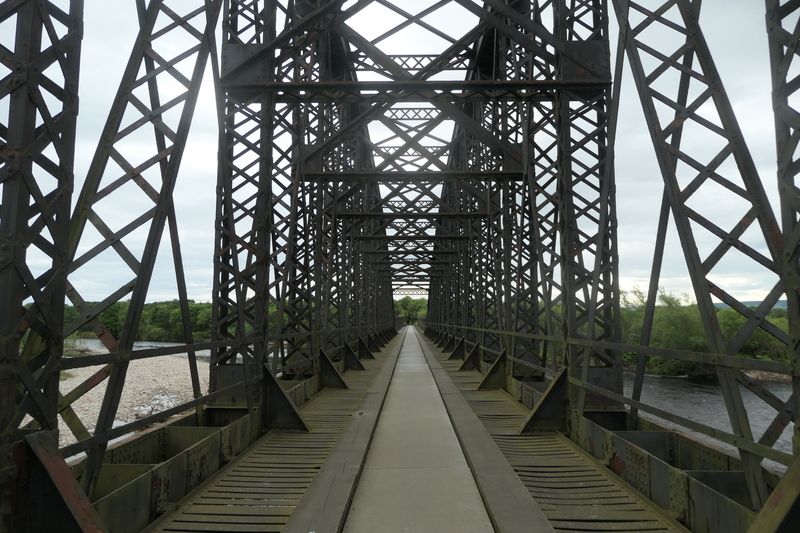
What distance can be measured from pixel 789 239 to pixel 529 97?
668cm

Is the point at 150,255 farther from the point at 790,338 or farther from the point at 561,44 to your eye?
the point at 561,44

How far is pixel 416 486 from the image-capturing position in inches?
220

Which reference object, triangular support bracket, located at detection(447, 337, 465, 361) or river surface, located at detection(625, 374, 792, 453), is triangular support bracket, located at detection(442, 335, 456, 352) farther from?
river surface, located at detection(625, 374, 792, 453)

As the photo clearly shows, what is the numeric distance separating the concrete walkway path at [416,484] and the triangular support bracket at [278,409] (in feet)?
4.17

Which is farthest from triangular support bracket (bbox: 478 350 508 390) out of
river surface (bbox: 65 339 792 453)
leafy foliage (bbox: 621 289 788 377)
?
leafy foliage (bbox: 621 289 788 377)

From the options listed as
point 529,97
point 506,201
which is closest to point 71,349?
point 506,201

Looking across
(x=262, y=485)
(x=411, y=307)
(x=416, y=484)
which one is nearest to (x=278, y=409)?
(x=262, y=485)

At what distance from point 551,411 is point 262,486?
14.8ft

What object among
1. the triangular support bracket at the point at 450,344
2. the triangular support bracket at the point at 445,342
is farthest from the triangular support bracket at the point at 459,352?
the triangular support bracket at the point at 445,342

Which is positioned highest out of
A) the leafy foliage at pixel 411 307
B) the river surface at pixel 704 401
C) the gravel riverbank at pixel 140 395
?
the leafy foliage at pixel 411 307

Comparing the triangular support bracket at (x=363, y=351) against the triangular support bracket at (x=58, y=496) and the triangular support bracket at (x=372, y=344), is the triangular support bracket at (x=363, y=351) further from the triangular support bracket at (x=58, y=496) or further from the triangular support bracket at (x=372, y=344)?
the triangular support bracket at (x=58, y=496)

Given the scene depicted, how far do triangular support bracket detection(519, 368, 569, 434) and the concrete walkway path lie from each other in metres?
1.25

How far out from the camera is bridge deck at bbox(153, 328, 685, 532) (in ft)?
14.9

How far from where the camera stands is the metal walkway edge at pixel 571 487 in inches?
178
